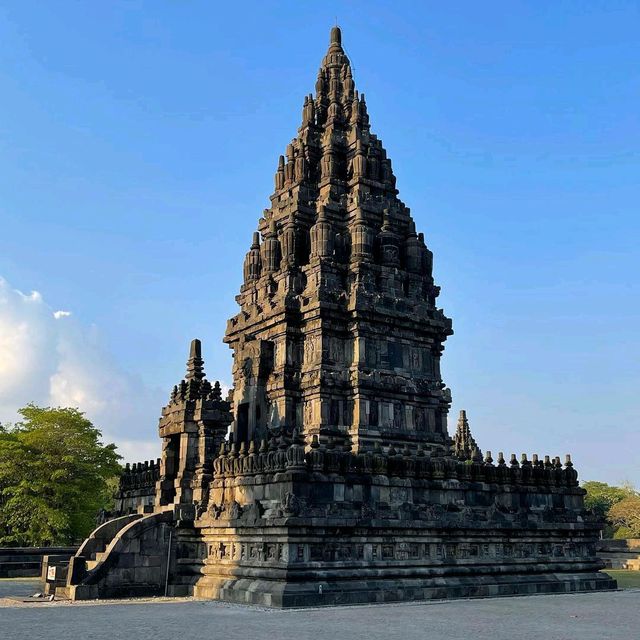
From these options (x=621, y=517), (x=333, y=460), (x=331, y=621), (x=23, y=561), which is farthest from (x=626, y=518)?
(x=331, y=621)

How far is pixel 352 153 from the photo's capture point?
4569 cm

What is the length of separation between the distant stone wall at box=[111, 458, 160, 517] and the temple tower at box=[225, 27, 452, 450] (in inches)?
212

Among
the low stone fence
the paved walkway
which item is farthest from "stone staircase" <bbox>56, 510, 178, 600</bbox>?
the low stone fence

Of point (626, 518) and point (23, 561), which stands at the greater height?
point (626, 518)

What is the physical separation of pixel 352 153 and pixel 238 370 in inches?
567

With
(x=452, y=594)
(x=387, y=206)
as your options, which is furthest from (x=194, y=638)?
(x=387, y=206)

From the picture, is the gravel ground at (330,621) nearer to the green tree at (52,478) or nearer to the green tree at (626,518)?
the green tree at (52,478)

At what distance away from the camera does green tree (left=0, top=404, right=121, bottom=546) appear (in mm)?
54875

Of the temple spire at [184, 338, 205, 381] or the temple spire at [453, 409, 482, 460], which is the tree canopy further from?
the temple spire at [184, 338, 205, 381]

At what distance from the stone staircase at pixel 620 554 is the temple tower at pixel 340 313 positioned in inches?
1174

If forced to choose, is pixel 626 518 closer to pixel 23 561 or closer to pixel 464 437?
pixel 464 437

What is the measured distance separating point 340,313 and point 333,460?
1066 cm

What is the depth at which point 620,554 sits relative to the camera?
2525 inches

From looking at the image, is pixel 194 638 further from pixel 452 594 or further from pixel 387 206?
pixel 387 206
